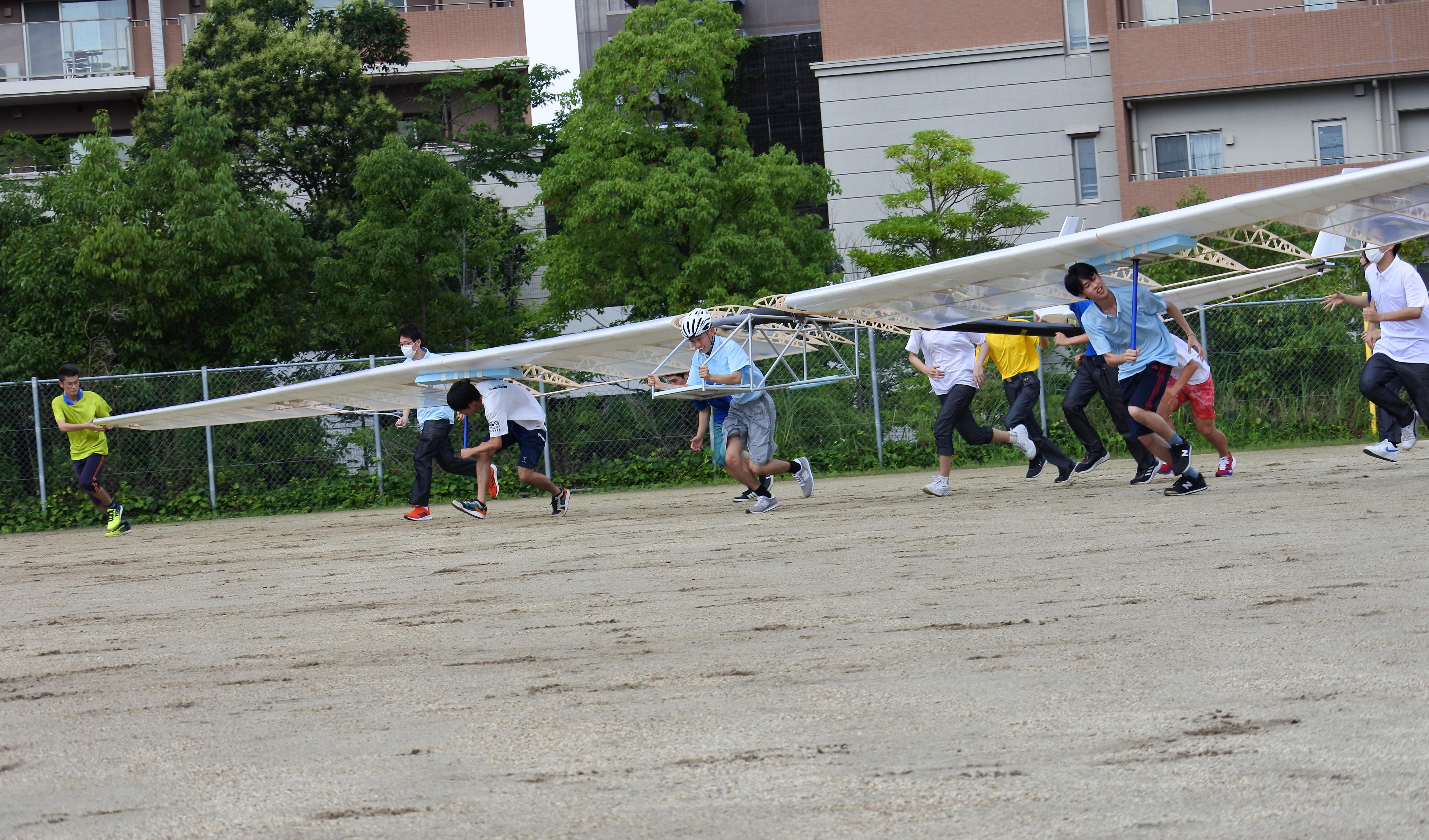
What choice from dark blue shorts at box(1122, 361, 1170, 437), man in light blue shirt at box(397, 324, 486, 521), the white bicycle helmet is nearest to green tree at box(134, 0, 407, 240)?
man in light blue shirt at box(397, 324, 486, 521)

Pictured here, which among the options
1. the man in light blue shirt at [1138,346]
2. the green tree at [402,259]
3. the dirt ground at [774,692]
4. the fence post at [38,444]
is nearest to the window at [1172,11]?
the green tree at [402,259]

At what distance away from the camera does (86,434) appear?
14.2m

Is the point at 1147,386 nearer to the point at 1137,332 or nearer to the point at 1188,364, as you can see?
the point at 1137,332

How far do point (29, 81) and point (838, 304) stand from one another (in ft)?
87.4

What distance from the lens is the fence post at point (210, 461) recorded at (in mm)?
16703

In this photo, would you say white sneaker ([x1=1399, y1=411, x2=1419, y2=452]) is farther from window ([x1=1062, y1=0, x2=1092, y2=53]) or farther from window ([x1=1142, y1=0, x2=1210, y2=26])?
window ([x1=1062, y1=0, x2=1092, y2=53])

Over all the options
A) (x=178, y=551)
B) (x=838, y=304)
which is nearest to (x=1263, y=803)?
(x=838, y=304)

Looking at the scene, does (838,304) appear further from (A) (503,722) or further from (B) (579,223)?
(B) (579,223)

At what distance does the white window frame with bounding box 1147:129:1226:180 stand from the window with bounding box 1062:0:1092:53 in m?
2.55

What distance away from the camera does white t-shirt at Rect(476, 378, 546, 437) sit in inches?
492

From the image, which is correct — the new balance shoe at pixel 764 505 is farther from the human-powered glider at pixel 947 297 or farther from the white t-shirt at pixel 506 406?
the white t-shirt at pixel 506 406

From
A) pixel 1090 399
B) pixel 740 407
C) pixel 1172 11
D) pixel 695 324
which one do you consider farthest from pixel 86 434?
pixel 1172 11

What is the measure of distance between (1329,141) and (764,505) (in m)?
21.1

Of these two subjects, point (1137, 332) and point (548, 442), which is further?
point (548, 442)
